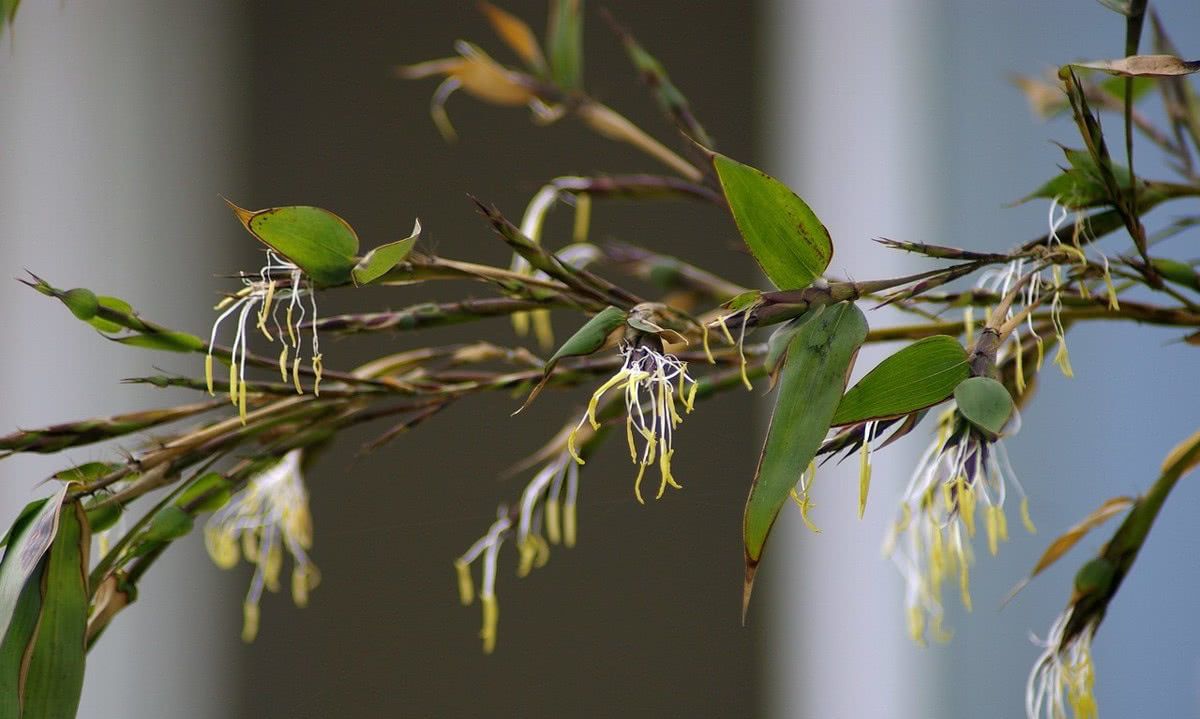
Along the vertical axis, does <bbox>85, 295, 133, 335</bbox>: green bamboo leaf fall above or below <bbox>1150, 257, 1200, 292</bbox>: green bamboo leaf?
below

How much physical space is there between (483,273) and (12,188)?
71 centimetres

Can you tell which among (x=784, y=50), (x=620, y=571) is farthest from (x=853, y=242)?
(x=620, y=571)

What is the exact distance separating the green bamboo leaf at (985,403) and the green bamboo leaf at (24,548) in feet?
0.48

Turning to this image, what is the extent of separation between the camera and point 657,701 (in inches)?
32.3

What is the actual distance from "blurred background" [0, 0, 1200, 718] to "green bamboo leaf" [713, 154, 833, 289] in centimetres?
66

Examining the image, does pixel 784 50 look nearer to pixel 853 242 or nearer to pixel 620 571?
pixel 853 242

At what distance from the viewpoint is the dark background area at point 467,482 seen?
2.67ft

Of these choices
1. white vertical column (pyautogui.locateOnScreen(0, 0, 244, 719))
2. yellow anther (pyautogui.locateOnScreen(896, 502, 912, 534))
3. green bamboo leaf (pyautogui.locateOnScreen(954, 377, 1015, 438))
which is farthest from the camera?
white vertical column (pyautogui.locateOnScreen(0, 0, 244, 719))

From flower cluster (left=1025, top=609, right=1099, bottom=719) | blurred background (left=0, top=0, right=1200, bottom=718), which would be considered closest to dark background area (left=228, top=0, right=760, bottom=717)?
blurred background (left=0, top=0, right=1200, bottom=718)

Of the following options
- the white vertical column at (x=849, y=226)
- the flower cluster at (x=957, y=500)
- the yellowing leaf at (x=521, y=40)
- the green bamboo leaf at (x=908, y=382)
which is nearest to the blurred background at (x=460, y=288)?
the white vertical column at (x=849, y=226)

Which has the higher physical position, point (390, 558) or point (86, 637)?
point (86, 637)

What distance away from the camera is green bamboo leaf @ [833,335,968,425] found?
15 centimetres

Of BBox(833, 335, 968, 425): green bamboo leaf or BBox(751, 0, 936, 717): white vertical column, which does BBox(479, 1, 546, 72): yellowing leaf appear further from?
BBox(751, 0, 936, 717): white vertical column

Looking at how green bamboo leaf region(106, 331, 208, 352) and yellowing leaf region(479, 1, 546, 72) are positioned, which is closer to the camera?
green bamboo leaf region(106, 331, 208, 352)
